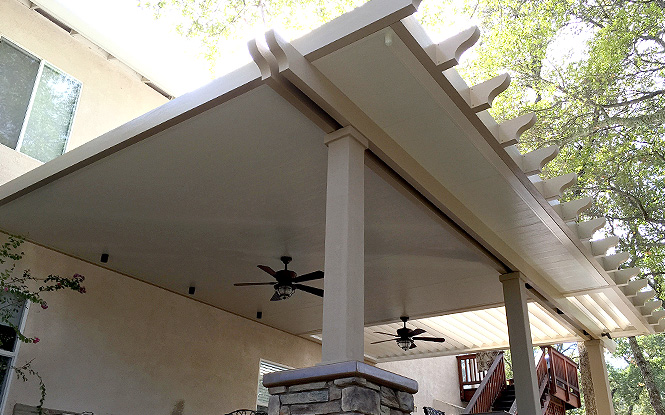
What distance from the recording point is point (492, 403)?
11969mm

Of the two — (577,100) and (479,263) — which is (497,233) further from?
(577,100)

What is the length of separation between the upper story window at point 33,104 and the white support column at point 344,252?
503cm

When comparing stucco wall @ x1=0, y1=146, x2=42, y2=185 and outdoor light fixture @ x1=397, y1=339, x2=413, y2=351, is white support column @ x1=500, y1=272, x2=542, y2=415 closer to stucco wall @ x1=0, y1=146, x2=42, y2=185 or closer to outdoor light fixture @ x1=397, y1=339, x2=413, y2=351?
outdoor light fixture @ x1=397, y1=339, x2=413, y2=351

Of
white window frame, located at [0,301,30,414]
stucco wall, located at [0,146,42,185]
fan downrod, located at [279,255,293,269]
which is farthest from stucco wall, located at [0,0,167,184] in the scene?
fan downrod, located at [279,255,293,269]

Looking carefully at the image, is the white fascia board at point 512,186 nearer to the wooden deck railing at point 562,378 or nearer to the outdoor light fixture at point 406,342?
the outdoor light fixture at point 406,342

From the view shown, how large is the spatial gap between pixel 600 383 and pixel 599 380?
44 millimetres

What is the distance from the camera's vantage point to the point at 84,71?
8242 mm

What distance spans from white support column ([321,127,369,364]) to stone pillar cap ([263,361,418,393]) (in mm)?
109

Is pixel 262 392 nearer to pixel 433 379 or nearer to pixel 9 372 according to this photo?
pixel 9 372

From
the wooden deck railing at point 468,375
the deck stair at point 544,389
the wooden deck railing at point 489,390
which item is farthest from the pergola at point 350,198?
the wooden deck railing at point 468,375

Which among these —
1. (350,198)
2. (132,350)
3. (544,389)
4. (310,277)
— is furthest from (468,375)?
(350,198)

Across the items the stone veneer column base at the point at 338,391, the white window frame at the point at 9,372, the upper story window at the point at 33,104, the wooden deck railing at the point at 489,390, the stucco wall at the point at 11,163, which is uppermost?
the upper story window at the point at 33,104

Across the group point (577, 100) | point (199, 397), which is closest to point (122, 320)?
point (199, 397)

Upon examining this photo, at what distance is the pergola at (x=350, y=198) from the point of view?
3.59 metres
